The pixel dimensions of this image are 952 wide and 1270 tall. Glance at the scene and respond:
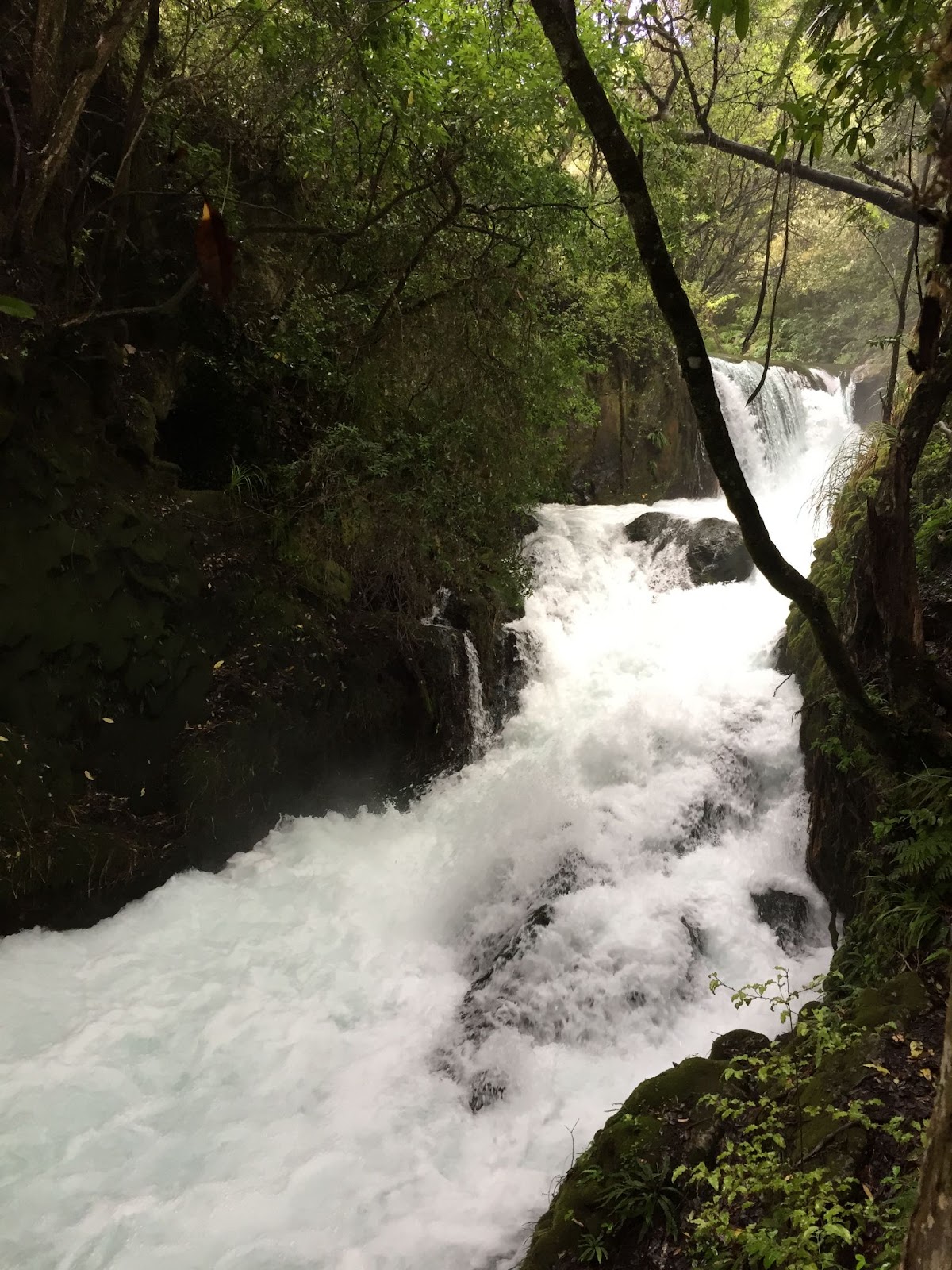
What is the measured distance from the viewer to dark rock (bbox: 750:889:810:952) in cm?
556

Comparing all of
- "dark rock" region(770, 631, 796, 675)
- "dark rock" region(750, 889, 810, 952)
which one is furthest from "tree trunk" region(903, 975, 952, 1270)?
"dark rock" region(770, 631, 796, 675)

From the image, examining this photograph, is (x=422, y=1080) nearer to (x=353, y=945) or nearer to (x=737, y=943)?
(x=353, y=945)

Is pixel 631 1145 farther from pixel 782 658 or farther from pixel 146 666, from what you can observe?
pixel 782 658

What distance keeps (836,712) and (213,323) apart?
21.1 ft

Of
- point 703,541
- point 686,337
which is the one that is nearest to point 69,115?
point 686,337

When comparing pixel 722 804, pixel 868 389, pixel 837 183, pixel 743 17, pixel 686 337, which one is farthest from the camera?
pixel 868 389

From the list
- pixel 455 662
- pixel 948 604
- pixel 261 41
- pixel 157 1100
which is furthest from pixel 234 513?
pixel 948 604

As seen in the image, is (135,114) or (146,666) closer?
(135,114)

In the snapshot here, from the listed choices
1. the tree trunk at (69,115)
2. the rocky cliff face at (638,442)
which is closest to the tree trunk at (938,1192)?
the tree trunk at (69,115)

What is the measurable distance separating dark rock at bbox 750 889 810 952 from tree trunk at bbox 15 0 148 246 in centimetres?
726

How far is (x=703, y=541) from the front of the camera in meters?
11.2

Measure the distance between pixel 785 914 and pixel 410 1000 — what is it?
9.86 feet

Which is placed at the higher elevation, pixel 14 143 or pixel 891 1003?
pixel 14 143

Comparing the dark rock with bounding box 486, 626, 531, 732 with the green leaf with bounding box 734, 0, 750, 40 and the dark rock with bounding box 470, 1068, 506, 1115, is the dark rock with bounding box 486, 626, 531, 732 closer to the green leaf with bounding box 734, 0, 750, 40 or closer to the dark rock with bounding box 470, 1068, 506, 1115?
the dark rock with bounding box 470, 1068, 506, 1115
